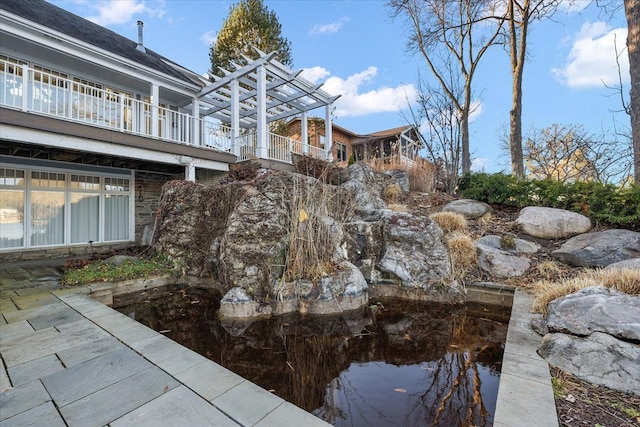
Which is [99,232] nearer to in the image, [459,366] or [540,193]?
[459,366]

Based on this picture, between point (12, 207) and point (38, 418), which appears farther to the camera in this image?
point (12, 207)

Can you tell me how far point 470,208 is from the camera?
249 inches

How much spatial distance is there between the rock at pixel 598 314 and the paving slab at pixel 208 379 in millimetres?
2454

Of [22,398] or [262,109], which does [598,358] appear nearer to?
[22,398]

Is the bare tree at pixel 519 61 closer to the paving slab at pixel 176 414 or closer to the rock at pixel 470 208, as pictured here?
the rock at pixel 470 208

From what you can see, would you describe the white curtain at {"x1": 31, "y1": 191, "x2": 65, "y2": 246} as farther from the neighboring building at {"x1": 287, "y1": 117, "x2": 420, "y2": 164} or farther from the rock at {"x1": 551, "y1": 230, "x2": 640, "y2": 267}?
the neighboring building at {"x1": 287, "y1": 117, "x2": 420, "y2": 164}

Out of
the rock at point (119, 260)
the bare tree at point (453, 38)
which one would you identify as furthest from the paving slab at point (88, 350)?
the bare tree at point (453, 38)

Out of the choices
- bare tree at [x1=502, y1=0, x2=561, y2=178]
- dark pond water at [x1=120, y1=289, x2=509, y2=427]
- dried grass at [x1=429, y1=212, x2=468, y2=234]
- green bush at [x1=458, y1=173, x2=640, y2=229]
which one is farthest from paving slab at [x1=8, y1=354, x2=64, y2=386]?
bare tree at [x1=502, y1=0, x2=561, y2=178]

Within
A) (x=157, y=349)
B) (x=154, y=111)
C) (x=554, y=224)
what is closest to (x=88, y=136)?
(x=154, y=111)

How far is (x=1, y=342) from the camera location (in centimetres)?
241

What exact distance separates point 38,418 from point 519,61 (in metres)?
11.7

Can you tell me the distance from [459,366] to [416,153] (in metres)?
8.74

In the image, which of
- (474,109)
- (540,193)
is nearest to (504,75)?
(474,109)

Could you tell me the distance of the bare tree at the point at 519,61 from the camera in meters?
8.35
